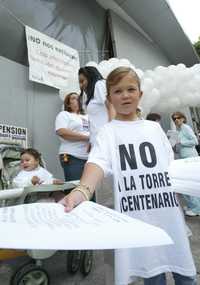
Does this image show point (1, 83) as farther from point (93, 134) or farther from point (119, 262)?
point (119, 262)

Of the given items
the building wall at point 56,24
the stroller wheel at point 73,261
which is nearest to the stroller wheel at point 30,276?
the stroller wheel at point 73,261

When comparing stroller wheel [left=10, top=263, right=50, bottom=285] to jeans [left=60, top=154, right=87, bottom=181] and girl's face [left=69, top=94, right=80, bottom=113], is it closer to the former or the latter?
jeans [left=60, top=154, right=87, bottom=181]

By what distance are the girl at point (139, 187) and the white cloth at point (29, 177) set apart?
1.56 m

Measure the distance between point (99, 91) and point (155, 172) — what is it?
3.67 ft

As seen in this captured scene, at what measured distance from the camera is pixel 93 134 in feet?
7.90

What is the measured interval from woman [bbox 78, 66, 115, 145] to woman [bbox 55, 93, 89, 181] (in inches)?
24.0

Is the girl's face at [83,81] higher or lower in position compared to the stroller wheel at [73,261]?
higher

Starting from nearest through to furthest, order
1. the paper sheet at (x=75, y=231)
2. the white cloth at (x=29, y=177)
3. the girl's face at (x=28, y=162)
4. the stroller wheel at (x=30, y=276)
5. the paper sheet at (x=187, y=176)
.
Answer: the paper sheet at (x=75, y=231)
the paper sheet at (x=187, y=176)
the stroller wheel at (x=30, y=276)
the white cloth at (x=29, y=177)
the girl's face at (x=28, y=162)

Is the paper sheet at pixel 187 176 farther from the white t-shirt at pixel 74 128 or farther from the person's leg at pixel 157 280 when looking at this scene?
the white t-shirt at pixel 74 128

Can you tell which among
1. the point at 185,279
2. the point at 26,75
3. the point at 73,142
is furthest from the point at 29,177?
the point at 26,75

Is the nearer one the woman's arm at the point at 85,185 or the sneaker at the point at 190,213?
the woman's arm at the point at 85,185

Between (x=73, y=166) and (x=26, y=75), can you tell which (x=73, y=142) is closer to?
(x=73, y=166)

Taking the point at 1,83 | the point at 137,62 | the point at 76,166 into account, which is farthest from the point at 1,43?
the point at 137,62

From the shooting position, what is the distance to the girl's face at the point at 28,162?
9.73ft
